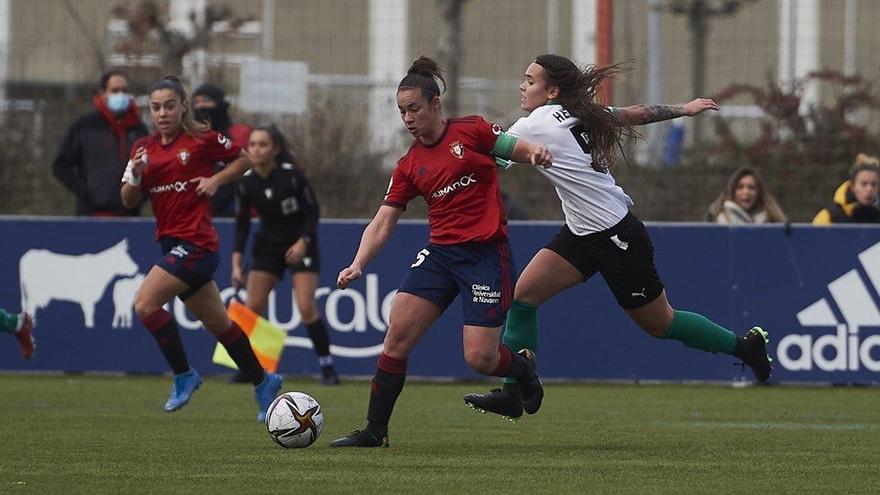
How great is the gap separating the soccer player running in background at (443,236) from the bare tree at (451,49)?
10.4m

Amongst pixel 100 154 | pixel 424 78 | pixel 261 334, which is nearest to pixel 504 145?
pixel 424 78

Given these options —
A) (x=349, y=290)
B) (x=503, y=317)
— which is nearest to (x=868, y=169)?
(x=349, y=290)

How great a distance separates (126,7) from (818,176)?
1064 centimetres

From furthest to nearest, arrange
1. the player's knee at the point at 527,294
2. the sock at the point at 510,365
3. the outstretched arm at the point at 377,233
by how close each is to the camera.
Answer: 1. the player's knee at the point at 527,294
2. the sock at the point at 510,365
3. the outstretched arm at the point at 377,233

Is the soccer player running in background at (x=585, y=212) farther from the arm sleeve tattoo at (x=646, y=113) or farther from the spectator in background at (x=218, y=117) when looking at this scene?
the spectator in background at (x=218, y=117)

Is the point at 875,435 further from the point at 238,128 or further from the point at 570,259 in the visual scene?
the point at 238,128

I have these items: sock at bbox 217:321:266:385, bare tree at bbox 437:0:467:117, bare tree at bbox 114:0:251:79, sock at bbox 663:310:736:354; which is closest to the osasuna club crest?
sock at bbox 663:310:736:354

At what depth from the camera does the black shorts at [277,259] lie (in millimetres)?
13602

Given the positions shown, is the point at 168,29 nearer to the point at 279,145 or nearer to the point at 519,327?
the point at 279,145

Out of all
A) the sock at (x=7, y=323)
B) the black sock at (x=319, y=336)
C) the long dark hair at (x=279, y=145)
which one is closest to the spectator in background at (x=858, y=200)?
the black sock at (x=319, y=336)

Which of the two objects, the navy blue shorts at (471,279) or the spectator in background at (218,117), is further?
the spectator in background at (218,117)

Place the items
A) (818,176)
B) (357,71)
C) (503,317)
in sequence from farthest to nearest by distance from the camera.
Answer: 1. (357,71)
2. (818,176)
3. (503,317)

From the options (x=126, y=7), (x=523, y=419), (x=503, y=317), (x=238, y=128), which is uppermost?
(x=126, y=7)

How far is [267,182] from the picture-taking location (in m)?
13.7
